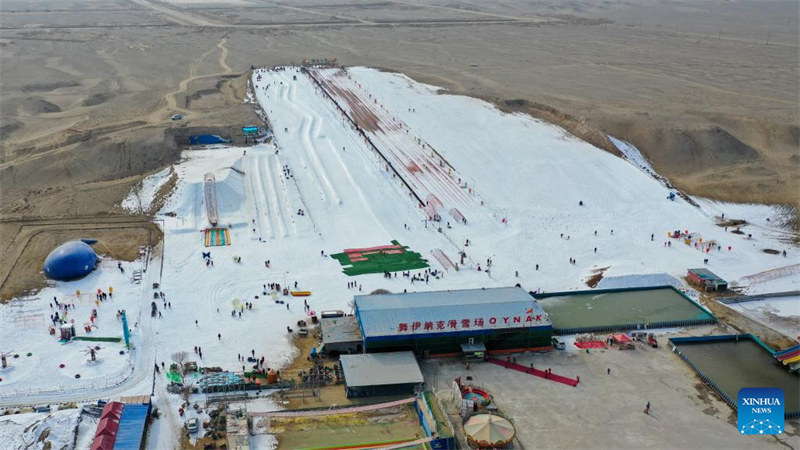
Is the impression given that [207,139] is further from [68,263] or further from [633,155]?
[633,155]

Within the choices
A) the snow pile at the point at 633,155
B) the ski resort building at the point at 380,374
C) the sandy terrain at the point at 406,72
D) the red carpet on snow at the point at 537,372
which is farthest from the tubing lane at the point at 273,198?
the snow pile at the point at 633,155

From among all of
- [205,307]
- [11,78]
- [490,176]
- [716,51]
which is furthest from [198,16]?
[205,307]

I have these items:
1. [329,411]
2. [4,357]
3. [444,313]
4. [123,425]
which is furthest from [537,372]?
[4,357]

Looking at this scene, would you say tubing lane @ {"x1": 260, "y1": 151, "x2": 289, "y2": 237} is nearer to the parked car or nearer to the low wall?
the parked car

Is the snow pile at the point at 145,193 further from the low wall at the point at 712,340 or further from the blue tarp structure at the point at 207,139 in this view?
the low wall at the point at 712,340

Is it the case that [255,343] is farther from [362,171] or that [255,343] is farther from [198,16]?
[198,16]
